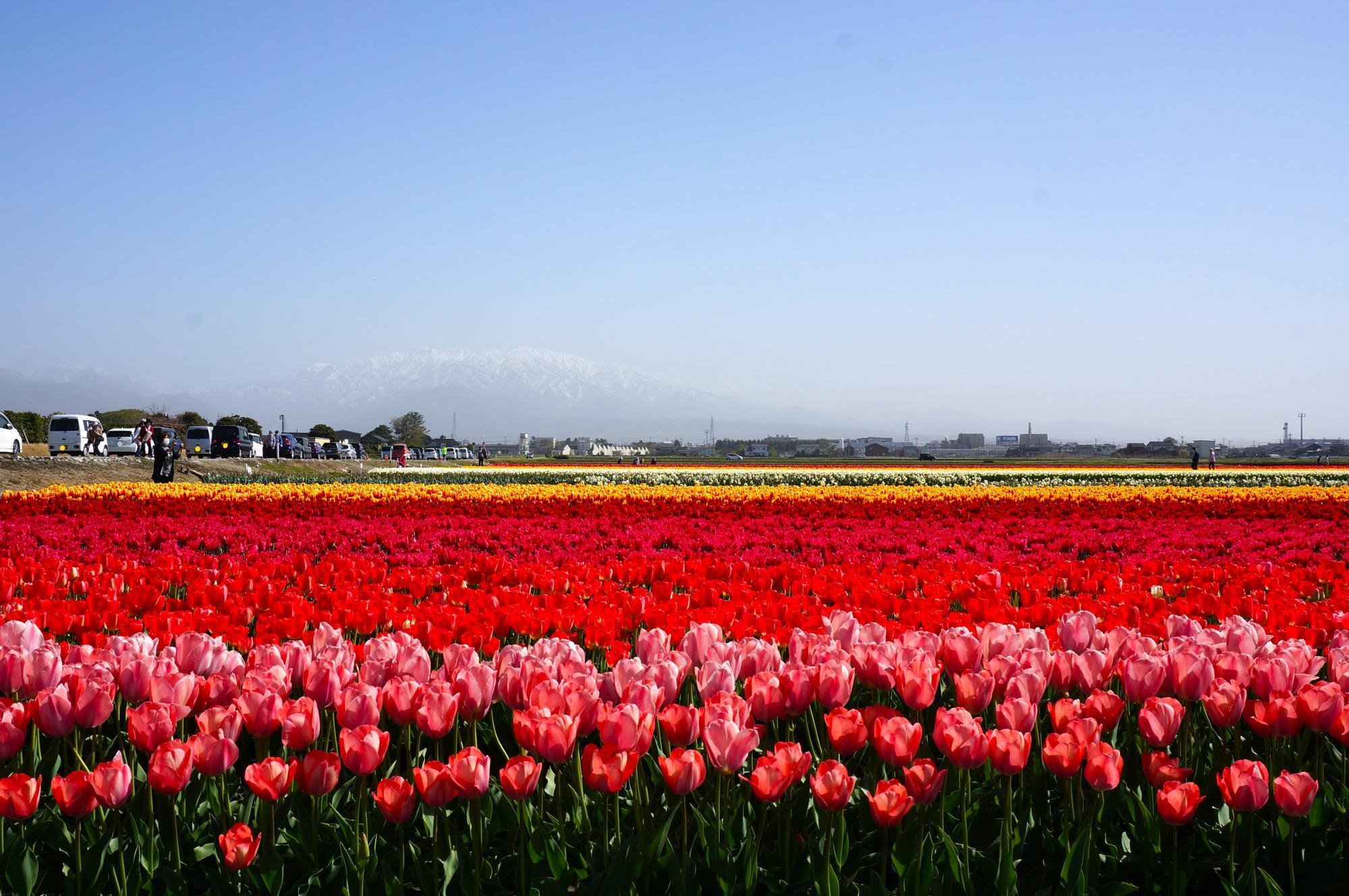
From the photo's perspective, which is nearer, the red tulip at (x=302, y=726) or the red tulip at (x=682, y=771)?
the red tulip at (x=682, y=771)

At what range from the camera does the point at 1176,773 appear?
2.27m

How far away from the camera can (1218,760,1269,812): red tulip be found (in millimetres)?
2115

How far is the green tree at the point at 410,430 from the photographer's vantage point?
12825 cm

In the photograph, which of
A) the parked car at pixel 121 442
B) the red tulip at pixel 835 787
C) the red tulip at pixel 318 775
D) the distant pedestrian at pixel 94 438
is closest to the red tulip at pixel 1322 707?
the red tulip at pixel 835 787

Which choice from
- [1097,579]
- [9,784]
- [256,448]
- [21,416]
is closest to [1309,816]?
[9,784]

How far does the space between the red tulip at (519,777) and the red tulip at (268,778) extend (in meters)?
0.47

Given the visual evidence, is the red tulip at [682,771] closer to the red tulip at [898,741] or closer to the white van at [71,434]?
the red tulip at [898,741]

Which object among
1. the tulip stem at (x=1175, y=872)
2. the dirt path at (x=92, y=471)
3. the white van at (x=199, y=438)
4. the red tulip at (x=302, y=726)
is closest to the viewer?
the tulip stem at (x=1175, y=872)

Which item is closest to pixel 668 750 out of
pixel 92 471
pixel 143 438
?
pixel 92 471

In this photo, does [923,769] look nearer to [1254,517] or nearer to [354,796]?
[354,796]

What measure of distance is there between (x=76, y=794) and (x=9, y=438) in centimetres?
3656

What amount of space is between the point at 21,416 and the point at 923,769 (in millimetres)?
76219

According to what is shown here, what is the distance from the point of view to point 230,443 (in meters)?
47.8

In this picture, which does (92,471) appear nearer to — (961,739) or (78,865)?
(78,865)
